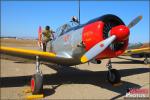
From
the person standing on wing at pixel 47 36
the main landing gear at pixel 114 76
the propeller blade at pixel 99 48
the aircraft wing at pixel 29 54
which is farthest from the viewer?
the person standing on wing at pixel 47 36

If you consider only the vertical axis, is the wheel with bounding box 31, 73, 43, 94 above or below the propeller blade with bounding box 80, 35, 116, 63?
below

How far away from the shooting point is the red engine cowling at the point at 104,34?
22.9 feet

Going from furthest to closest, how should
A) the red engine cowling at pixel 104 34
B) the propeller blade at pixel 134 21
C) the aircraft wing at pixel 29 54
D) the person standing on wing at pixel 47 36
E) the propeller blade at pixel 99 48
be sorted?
1. the person standing on wing at pixel 47 36
2. the aircraft wing at pixel 29 54
3. the propeller blade at pixel 134 21
4. the red engine cowling at pixel 104 34
5. the propeller blade at pixel 99 48

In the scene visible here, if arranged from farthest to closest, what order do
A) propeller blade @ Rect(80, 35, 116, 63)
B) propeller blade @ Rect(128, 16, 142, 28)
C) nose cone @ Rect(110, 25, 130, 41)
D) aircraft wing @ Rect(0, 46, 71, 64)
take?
aircraft wing @ Rect(0, 46, 71, 64), propeller blade @ Rect(128, 16, 142, 28), nose cone @ Rect(110, 25, 130, 41), propeller blade @ Rect(80, 35, 116, 63)

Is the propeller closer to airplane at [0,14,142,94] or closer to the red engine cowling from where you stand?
airplane at [0,14,142,94]

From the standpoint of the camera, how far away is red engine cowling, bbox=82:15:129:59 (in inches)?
275

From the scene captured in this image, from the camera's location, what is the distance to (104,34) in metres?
7.01

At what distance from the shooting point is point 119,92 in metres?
7.33

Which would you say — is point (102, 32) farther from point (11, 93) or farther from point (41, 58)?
point (11, 93)

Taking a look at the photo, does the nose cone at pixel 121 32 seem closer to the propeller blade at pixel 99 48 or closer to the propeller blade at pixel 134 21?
the propeller blade at pixel 99 48

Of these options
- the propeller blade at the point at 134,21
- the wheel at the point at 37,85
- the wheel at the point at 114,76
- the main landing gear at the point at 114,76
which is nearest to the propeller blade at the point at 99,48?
the propeller blade at the point at 134,21

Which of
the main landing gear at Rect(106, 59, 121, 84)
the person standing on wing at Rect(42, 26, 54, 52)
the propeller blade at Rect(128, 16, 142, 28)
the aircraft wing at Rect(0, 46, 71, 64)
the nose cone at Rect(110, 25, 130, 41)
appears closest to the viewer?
the nose cone at Rect(110, 25, 130, 41)

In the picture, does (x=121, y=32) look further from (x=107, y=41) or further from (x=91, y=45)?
(x=91, y=45)

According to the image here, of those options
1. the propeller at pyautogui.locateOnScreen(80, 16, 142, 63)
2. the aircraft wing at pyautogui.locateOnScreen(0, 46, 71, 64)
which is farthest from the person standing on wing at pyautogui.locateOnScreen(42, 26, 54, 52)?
the propeller at pyautogui.locateOnScreen(80, 16, 142, 63)
